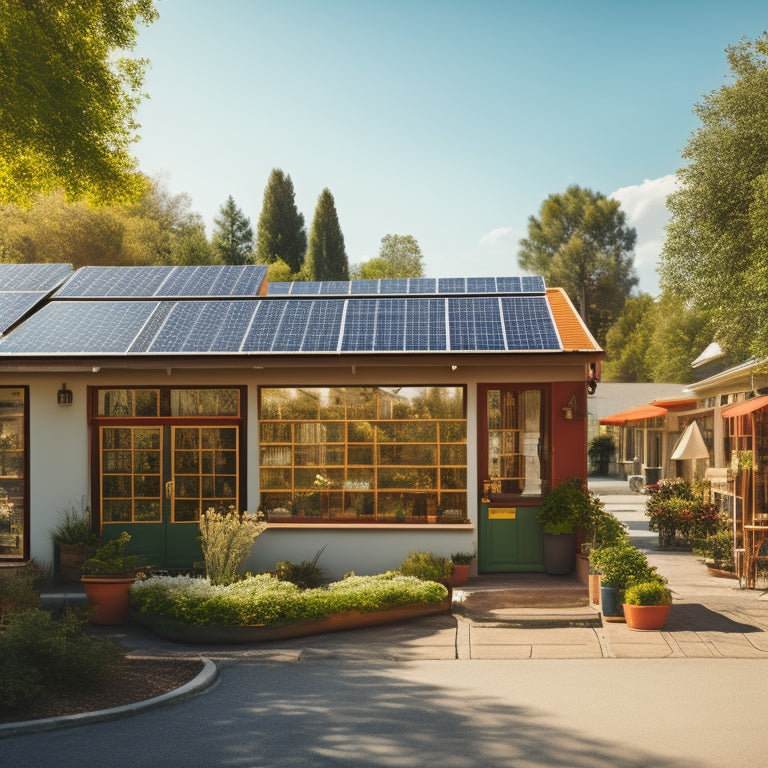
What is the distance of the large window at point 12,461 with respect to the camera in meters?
13.6

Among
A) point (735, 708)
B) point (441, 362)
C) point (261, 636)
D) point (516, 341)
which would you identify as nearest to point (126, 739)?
point (261, 636)

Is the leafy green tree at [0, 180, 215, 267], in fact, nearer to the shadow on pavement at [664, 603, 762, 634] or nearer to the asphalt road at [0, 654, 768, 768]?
the shadow on pavement at [664, 603, 762, 634]

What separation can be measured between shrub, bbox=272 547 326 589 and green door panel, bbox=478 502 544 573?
2.53m

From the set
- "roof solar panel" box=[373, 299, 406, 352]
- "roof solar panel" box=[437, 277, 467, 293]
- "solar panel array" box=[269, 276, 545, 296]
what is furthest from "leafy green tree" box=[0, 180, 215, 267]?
"roof solar panel" box=[373, 299, 406, 352]

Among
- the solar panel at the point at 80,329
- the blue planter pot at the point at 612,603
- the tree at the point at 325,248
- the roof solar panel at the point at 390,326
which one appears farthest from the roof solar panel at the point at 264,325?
the tree at the point at 325,248

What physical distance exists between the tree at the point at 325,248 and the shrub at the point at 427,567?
4685cm

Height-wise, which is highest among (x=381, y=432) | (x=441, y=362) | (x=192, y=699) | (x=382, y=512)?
(x=441, y=362)

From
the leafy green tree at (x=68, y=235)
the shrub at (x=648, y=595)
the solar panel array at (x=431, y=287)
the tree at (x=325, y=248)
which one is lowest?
the shrub at (x=648, y=595)

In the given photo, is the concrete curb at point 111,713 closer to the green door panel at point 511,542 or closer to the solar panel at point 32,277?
the green door panel at point 511,542

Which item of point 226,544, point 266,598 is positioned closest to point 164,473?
point 226,544

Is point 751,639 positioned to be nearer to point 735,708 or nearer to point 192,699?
point 735,708

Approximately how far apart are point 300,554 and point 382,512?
1383 mm

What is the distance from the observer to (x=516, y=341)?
12.9 m

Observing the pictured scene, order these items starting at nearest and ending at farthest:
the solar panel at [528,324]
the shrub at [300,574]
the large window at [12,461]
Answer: the shrub at [300,574] → the solar panel at [528,324] → the large window at [12,461]
